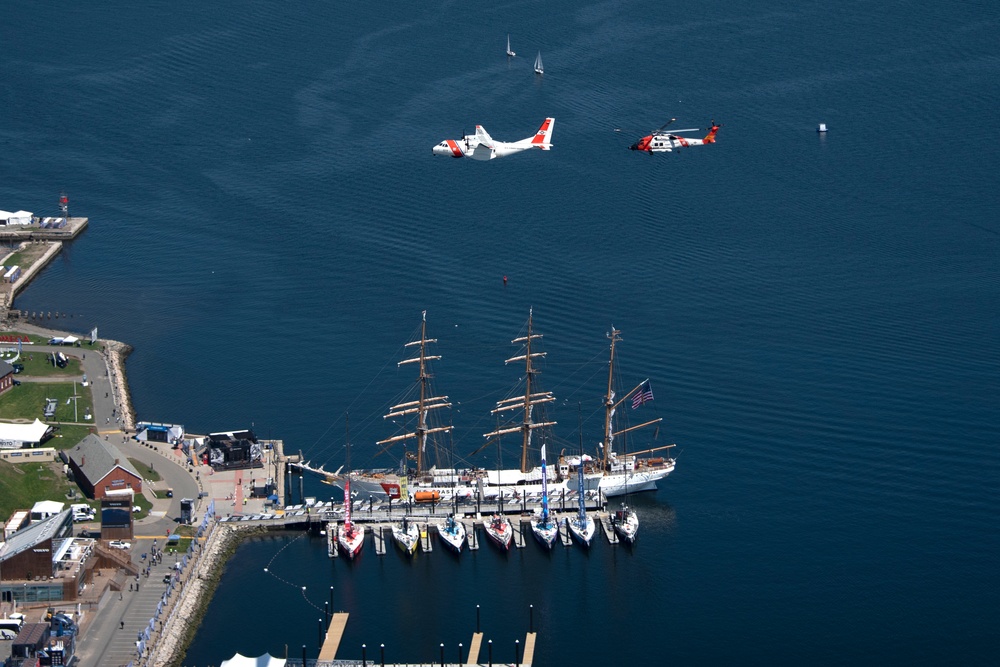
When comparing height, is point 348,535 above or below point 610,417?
below

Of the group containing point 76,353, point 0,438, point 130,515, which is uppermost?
point 76,353

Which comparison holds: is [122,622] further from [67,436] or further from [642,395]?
[642,395]

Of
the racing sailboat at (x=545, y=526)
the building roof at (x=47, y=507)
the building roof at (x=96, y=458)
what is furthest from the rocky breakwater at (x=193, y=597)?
the racing sailboat at (x=545, y=526)

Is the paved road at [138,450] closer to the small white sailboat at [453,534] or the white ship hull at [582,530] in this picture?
the small white sailboat at [453,534]

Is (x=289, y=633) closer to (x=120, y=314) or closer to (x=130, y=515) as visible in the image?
(x=130, y=515)

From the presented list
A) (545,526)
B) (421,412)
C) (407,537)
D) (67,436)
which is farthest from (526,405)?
(67,436)

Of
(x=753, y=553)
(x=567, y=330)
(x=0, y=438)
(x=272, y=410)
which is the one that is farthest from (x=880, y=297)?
(x=0, y=438)

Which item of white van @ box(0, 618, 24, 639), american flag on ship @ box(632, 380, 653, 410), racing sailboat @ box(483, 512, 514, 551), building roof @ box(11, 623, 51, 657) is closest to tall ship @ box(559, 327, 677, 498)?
american flag on ship @ box(632, 380, 653, 410)
